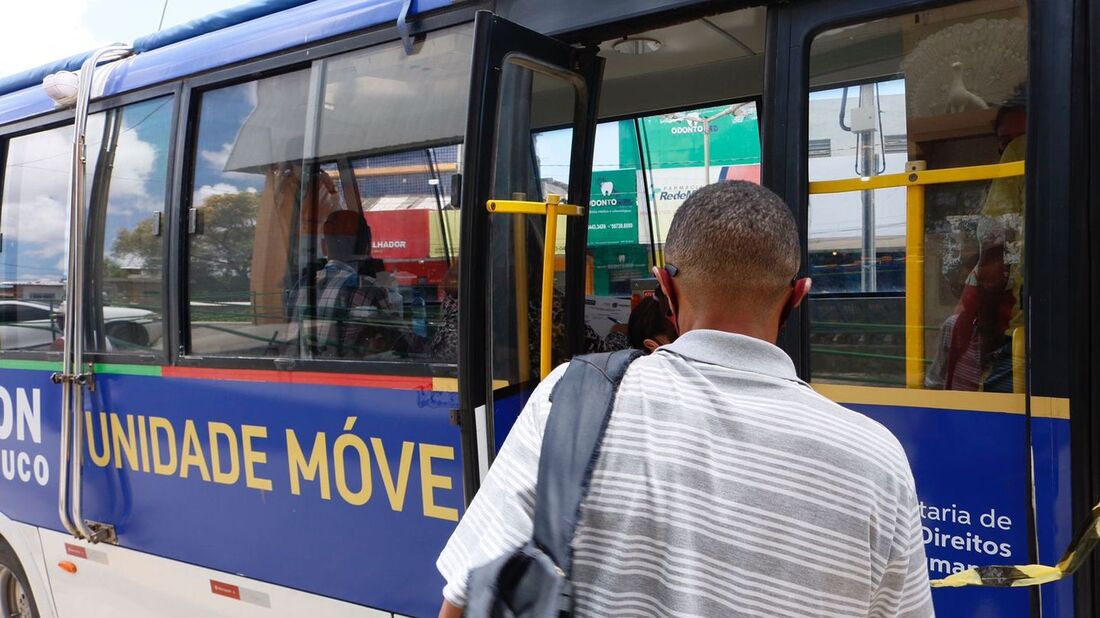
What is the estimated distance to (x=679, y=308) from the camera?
49.4 inches

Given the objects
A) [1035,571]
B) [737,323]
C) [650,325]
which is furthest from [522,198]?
[1035,571]

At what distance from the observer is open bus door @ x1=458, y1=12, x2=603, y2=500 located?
2.39 m

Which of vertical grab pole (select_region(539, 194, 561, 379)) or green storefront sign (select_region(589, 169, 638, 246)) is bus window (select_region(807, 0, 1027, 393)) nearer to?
vertical grab pole (select_region(539, 194, 561, 379))

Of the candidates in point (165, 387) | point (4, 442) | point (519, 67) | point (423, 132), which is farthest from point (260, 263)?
point (4, 442)

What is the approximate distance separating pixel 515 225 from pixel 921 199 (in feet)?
3.87

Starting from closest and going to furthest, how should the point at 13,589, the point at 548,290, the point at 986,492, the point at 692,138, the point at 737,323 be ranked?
the point at 737,323
the point at 986,492
the point at 548,290
the point at 13,589
the point at 692,138

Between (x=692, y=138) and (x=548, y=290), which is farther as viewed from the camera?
(x=692, y=138)

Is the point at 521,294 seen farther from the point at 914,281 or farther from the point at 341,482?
the point at 914,281

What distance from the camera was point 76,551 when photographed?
382 centimetres

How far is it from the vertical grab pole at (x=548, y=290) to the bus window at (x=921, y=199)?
0.75m

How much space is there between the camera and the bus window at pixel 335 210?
A: 2.81m

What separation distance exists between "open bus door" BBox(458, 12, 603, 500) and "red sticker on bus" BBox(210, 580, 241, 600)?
4.54ft

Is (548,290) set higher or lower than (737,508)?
higher

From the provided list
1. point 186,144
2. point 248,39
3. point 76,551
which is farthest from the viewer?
point 76,551
